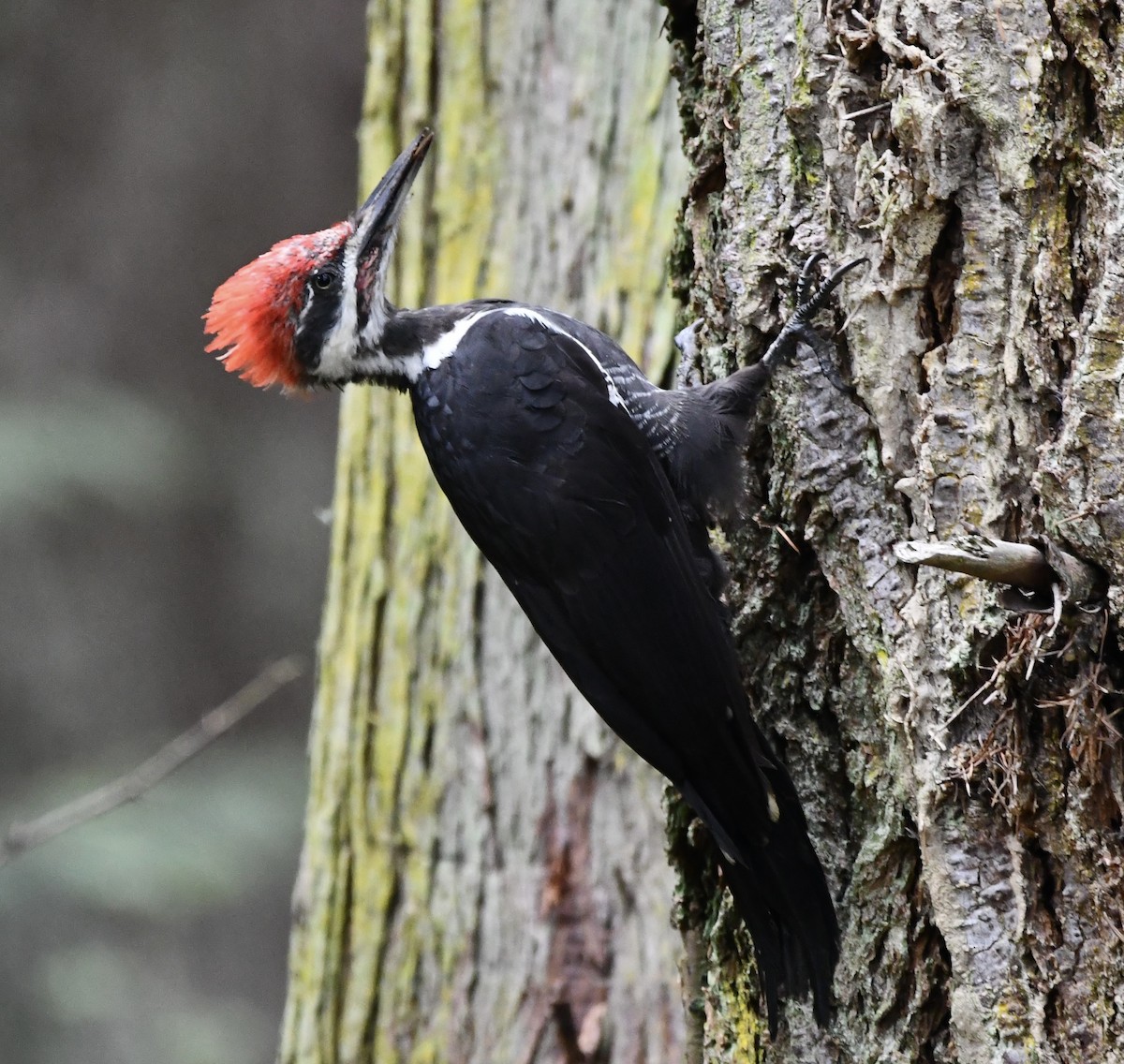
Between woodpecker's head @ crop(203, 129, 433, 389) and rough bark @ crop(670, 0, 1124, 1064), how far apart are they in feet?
3.27

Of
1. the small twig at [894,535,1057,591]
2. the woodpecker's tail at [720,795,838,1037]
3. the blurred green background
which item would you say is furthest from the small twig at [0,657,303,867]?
the blurred green background

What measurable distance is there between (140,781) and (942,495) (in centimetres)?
174

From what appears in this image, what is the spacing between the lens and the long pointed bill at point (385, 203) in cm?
300

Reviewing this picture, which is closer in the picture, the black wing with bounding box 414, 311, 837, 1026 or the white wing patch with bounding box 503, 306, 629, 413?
the black wing with bounding box 414, 311, 837, 1026

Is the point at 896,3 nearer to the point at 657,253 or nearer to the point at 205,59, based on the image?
the point at 657,253

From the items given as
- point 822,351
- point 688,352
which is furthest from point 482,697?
point 822,351

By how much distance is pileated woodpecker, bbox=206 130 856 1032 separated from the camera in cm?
219

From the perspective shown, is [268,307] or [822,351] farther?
[268,307]

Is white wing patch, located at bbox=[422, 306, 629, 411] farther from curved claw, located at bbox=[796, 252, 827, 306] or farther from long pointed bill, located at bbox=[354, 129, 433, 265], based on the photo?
curved claw, located at bbox=[796, 252, 827, 306]

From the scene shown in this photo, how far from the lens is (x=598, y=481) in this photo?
258 cm

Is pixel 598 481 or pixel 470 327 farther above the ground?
pixel 470 327

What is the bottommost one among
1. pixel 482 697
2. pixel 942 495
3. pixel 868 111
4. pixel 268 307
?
pixel 942 495

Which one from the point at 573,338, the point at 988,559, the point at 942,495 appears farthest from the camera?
the point at 573,338

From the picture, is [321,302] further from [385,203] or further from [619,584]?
[619,584]
